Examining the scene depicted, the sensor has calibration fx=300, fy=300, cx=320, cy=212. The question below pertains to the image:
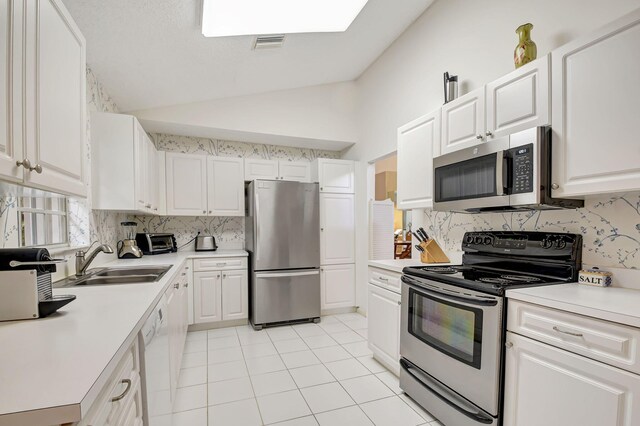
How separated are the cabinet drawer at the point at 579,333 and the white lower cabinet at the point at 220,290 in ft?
9.17

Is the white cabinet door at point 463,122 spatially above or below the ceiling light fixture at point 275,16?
below

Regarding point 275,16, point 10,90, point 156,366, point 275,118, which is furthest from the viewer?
point 275,118

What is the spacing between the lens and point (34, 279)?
3.45ft

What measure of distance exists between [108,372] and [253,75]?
2961 mm

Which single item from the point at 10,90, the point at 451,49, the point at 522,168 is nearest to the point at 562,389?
the point at 522,168

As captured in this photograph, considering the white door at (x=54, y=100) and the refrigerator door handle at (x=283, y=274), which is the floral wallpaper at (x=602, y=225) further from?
the white door at (x=54, y=100)

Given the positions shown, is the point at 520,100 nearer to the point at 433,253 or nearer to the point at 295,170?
the point at 433,253

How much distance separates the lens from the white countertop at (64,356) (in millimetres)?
574

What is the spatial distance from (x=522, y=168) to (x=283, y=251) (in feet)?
8.28

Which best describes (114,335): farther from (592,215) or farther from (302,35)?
(302,35)

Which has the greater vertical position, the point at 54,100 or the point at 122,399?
the point at 54,100

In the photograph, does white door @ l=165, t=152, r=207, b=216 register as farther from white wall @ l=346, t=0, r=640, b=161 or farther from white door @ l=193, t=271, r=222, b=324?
white wall @ l=346, t=0, r=640, b=161

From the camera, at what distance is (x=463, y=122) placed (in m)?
2.03

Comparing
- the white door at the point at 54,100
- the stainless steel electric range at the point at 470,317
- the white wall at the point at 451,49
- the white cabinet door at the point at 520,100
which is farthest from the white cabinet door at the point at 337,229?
the white door at the point at 54,100
